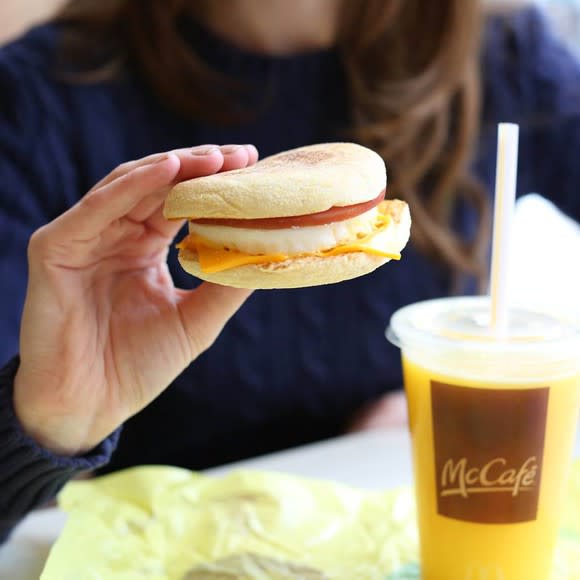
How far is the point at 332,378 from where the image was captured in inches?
60.1

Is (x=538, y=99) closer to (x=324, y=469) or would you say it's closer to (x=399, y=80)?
(x=399, y=80)

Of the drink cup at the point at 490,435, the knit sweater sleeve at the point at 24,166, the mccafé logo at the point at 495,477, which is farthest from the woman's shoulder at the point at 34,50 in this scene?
the mccafé logo at the point at 495,477

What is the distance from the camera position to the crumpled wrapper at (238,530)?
2.86 feet

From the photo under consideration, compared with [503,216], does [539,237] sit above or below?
below

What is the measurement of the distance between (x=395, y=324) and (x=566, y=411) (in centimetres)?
20

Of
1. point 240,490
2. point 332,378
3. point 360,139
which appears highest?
point 360,139

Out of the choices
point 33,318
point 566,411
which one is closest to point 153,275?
point 33,318

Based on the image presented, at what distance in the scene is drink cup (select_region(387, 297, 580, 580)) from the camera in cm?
75

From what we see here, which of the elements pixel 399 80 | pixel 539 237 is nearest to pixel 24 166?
pixel 399 80

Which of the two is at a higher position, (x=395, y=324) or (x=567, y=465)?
(x=395, y=324)

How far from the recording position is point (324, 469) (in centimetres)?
114

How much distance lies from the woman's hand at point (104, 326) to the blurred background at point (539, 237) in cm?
128

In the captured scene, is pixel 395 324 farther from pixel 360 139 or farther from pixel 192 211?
pixel 360 139

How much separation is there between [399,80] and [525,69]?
1.17 feet
